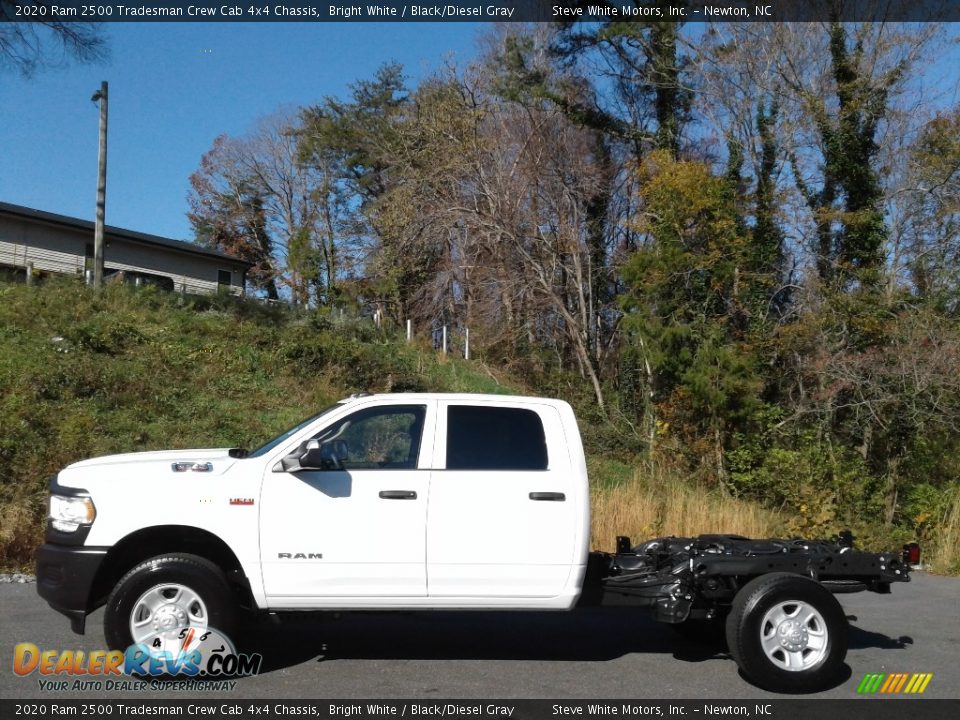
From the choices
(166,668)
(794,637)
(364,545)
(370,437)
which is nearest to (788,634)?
(794,637)

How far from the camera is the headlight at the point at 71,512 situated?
6223 mm

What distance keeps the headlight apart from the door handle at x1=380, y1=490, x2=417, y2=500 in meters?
1.94

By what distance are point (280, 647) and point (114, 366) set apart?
12.7 metres

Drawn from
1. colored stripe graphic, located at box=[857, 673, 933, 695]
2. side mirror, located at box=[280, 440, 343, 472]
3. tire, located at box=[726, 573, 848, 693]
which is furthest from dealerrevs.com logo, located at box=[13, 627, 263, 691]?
colored stripe graphic, located at box=[857, 673, 933, 695]

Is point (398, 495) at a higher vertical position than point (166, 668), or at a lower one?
higher

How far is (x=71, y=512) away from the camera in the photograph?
20.6 feet

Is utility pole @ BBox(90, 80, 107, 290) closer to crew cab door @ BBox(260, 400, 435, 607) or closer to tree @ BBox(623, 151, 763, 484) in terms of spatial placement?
tree @ BBox(623, 151, 763, 484)

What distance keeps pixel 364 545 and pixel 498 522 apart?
3.04ft

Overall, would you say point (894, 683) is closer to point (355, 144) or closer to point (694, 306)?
point (694, 306)

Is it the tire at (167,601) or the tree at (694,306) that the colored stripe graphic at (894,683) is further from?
the tree at (694,306)

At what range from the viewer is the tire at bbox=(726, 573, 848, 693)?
629 centimetres

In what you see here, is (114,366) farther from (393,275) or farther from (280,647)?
(393,275)

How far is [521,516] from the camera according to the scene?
6398 mm
